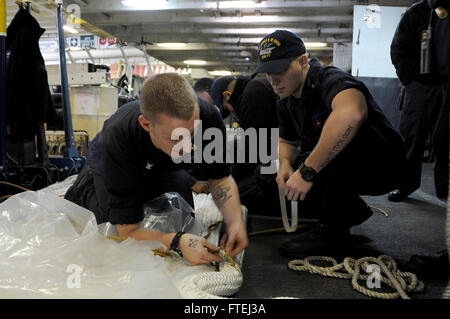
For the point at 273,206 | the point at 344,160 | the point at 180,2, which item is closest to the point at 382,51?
the point at 180,2

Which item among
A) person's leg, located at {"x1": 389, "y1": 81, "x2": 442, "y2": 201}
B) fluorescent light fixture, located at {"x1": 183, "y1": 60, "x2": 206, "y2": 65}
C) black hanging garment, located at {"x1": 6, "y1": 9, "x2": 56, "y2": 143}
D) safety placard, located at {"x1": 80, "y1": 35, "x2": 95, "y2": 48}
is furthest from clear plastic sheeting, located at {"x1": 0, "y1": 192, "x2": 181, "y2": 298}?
fluorescent light fixture, located at {"x1": 183, "y1": 60, "x2": 206, "y2": 65}

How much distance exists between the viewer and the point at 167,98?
0.83 metres

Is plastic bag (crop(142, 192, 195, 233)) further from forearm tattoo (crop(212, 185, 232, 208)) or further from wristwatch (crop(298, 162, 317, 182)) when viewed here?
wristwatch (crop(298, 162, 317, 182))

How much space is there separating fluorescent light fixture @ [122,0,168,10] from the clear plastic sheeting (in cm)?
385

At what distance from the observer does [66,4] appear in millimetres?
4438

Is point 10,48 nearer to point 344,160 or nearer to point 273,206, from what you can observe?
point 273,206

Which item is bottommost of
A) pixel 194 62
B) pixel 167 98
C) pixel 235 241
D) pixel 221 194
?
pixel 235 241

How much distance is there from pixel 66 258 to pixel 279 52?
902 millimetres

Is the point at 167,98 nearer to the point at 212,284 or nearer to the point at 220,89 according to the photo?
the point at 212,284

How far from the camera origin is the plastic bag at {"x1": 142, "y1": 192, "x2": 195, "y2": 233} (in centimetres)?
121

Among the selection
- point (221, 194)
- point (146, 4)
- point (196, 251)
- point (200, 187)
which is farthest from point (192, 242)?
point (146, 4)

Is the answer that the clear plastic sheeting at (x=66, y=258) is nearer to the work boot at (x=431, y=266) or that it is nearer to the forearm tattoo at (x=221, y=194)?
the forearm tattoo at (x=221, y=194)

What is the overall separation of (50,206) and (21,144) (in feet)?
4.06

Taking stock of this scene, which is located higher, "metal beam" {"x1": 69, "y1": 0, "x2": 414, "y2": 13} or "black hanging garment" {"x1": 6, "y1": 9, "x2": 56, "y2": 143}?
"metal beam" {"x1": 69, "y1": 0, "x2": 414, "y2": 13}
